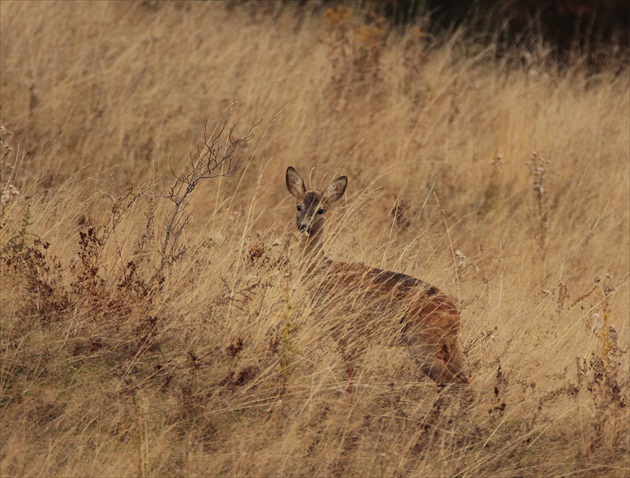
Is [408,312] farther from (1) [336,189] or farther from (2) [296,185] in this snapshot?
(2) [296,185]

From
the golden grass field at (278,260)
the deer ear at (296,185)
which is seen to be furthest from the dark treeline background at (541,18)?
the deer ear at (296,185)

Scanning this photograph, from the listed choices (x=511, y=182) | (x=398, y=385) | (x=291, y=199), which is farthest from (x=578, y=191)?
(x=398, y=385)

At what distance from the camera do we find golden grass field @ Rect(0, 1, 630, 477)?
4125mm

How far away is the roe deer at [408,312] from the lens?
4715 mm

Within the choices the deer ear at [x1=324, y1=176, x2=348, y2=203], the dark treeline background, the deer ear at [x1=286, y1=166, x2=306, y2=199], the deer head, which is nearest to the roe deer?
the deer head

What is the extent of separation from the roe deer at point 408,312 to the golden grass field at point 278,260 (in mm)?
78

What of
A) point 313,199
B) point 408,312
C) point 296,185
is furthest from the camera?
point 296,185

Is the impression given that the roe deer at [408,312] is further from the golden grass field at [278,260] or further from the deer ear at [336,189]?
the deer ear at [336,189]

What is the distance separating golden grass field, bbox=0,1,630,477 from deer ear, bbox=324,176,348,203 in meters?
0.16

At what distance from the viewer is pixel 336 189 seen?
632cm

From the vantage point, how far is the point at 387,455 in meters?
4.06

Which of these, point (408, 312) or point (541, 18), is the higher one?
point (408, 312)

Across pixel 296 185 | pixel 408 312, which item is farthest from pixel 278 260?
pixel 296 185

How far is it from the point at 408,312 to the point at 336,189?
1632 mm
